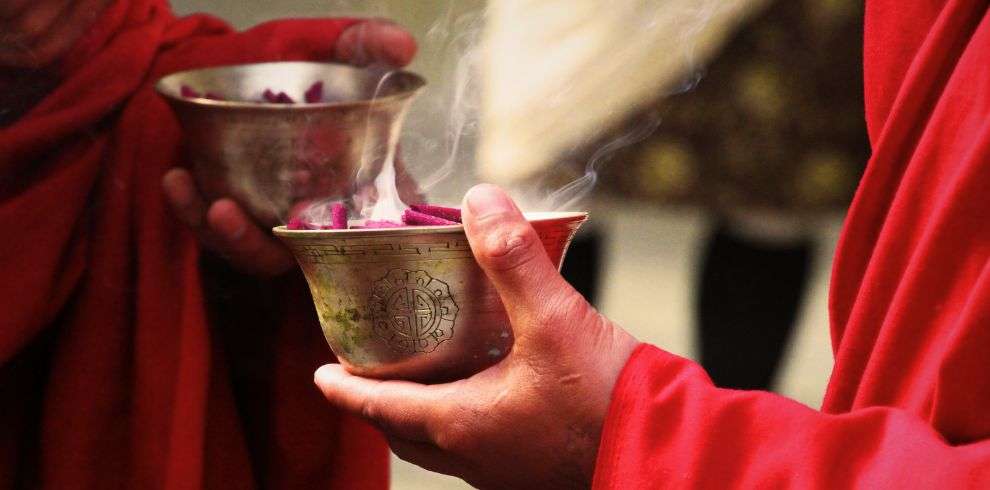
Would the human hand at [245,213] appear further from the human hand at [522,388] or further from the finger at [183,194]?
the human hand at [522,388]

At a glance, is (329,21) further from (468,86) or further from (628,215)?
(628,215)

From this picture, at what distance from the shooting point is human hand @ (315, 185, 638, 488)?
50 cm

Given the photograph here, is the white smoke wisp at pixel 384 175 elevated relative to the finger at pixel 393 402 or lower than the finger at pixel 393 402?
elevated

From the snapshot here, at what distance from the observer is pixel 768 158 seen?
4.08ft

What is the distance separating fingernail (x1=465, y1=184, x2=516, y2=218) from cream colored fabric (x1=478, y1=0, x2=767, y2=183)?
62cm

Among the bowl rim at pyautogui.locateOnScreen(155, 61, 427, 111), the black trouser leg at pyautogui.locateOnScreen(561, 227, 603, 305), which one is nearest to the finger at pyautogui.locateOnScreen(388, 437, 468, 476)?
the bowl rim at pyautogui.locateOnScreen(155, 61, 427, 111)

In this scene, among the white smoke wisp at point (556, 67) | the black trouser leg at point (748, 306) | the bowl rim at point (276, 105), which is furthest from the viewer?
the black trouser leg at point (748, 306)

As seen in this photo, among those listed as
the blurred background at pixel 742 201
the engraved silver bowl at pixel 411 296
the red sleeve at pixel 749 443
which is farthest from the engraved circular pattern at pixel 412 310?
the blurred background at pixel 742 201

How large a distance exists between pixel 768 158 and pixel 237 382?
0.75m

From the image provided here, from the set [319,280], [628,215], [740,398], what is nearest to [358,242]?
[319,280]

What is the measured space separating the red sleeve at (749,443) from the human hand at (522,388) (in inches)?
0.9

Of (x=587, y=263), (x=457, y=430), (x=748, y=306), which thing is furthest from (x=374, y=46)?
(x=748, y=306)

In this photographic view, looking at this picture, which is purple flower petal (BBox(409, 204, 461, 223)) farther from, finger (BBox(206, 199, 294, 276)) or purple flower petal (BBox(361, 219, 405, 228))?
finger (BBox(206, 199, 294, 276))

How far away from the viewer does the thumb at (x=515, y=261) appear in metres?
0.49
